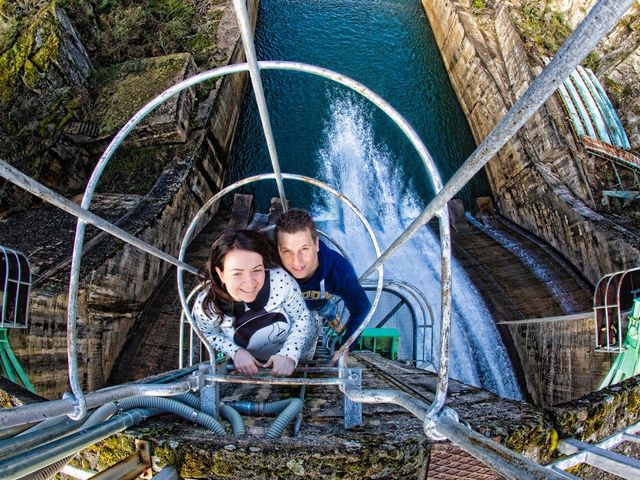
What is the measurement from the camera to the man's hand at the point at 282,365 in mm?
2629

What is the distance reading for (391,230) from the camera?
43.6ft

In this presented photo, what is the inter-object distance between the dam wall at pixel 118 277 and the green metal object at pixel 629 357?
9701mm

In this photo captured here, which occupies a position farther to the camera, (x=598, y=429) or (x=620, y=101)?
(x=620, y=101)

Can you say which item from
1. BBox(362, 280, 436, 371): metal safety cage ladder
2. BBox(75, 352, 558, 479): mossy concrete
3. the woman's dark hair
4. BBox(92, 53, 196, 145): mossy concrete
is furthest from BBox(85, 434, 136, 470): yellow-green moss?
BBox(92, 53, 196, 145): mossy concrete

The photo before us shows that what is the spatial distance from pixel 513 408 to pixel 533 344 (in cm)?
878

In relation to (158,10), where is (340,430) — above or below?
below

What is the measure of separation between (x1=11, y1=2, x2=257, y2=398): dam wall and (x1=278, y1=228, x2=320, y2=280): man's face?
7035 mm

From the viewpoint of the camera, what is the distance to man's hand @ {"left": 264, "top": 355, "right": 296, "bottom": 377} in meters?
2.63

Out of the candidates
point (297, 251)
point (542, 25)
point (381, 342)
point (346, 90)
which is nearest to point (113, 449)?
point (297, 251)

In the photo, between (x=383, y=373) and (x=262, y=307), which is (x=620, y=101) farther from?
(x=262, y=307)

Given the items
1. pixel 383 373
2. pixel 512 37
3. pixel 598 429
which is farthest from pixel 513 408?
pixel 512 37

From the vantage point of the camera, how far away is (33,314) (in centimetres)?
798

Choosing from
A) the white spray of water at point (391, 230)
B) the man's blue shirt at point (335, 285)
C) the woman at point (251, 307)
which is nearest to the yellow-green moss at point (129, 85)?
the white spray of water at point (391, 230)

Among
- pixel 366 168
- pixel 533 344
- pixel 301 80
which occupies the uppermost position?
pixel 301 80
